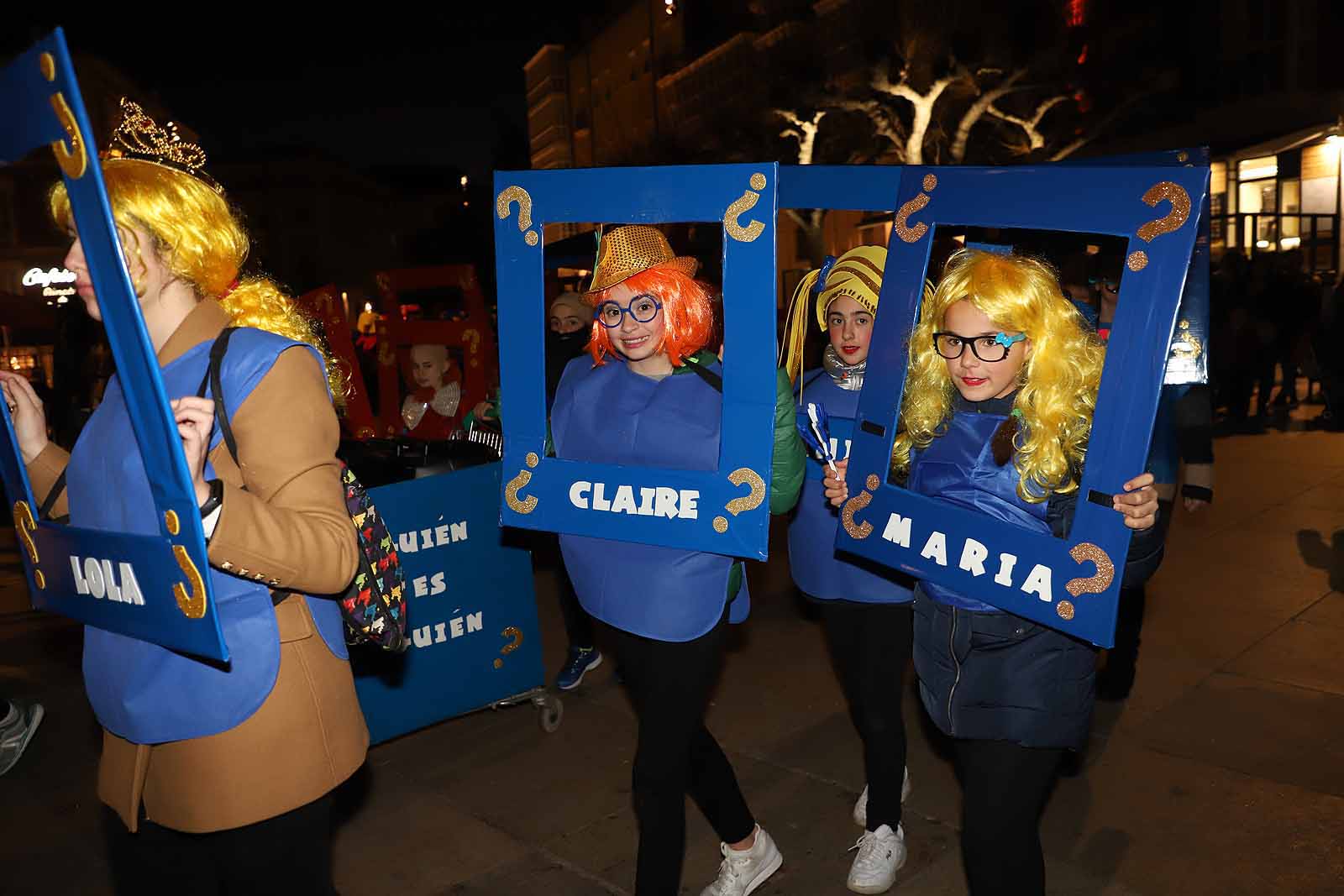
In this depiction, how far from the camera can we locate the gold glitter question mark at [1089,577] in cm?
213

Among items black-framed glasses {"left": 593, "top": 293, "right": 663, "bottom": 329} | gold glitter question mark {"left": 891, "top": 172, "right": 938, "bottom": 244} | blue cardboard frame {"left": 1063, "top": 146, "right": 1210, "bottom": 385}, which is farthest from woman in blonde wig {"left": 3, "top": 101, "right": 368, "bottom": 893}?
blue cardboard frame {"left": 1063, "top": 146, "right": 1210, "bottom": 385}

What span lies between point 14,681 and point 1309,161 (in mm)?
19185

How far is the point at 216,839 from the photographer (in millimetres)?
1976

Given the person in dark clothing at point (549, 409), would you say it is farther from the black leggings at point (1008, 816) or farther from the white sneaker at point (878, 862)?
the black leggings at point (1008, 816)

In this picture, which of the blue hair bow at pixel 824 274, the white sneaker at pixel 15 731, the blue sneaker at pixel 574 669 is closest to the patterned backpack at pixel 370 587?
the blue hair bow at pixel 824 274

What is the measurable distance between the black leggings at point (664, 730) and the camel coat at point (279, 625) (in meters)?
0.90

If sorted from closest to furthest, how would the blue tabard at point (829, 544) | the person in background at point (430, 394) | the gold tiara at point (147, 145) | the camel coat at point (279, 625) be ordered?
the camel coat at point (279, 625) < the gold tiara at point (147, 145) < the blue tabard at point (829, 544) < the person in background at point (430, 394)

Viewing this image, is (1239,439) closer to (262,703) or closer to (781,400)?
(781,400)

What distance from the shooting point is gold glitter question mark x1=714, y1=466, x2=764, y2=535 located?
2.55m

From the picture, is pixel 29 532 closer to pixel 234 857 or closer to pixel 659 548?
pixel 234 857

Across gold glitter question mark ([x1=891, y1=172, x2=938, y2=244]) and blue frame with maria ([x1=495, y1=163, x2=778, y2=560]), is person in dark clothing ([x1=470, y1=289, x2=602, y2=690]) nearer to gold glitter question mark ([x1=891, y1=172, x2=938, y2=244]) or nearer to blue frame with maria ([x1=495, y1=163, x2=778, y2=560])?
blue frame with maria ([x1=495, y1=163, x2=778, y2=560])

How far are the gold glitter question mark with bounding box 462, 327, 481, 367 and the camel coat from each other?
3805 mm

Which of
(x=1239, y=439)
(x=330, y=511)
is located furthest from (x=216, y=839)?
(x=1239, y=439)

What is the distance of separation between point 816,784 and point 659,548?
1638 mm
